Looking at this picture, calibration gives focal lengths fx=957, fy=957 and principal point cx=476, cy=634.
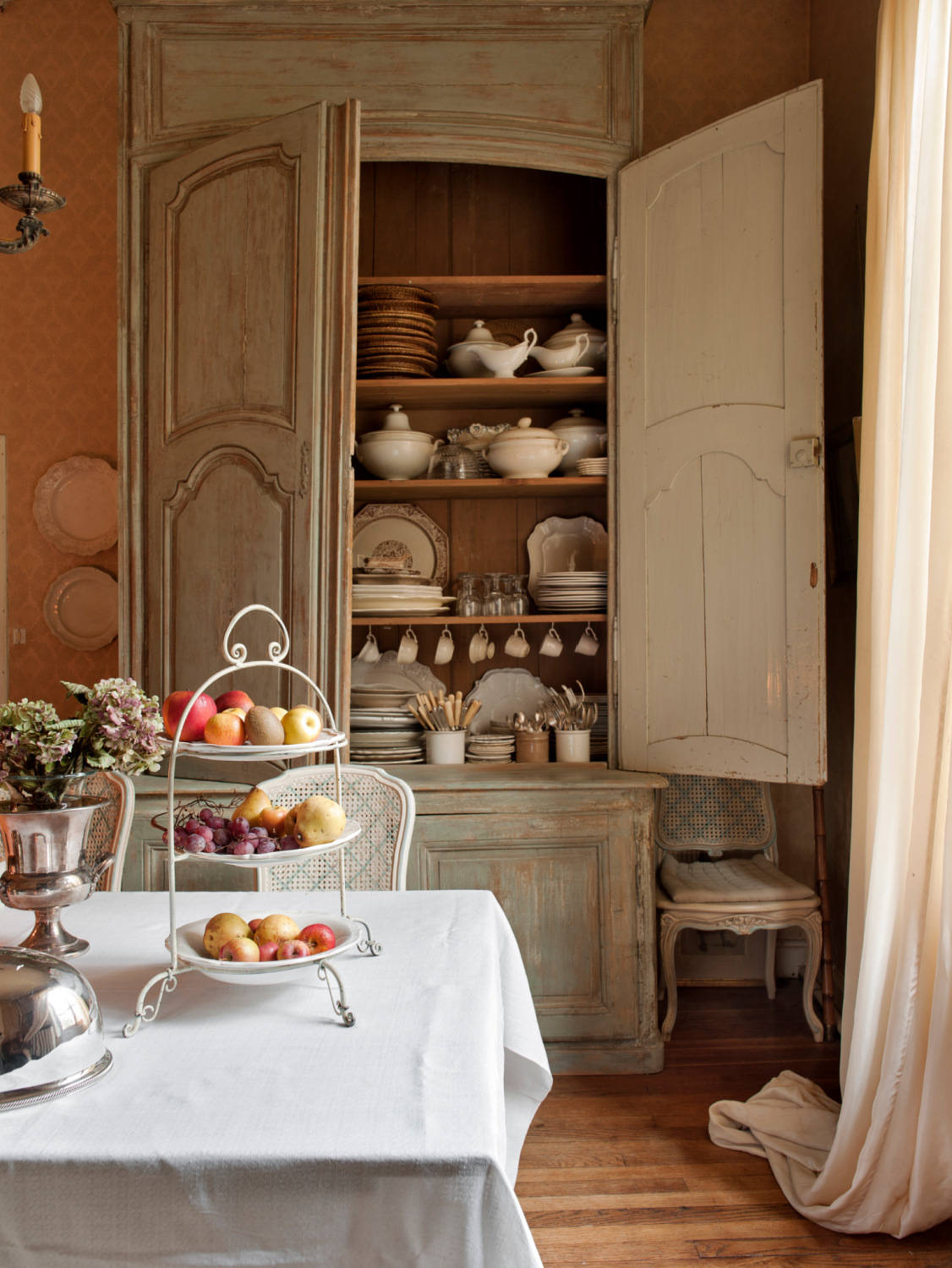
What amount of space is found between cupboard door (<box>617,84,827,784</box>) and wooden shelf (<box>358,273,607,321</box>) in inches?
9.2

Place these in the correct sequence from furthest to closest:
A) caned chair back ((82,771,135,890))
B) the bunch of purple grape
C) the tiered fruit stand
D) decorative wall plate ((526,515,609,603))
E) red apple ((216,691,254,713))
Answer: decorative wall plate ((526,515,609,603)) < caned chair back ((82,771,135,890)) < red apple ((216,691,254,713)) < the bunch of purple grape < the tiered fruit stand

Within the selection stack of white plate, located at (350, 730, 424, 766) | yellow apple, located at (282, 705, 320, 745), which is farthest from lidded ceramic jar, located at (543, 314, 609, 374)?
yellow apple, located at (282, 705, 320, 745)

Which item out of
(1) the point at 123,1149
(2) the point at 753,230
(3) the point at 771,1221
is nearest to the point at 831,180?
(2) the point at 753,230

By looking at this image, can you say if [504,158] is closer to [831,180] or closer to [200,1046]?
[831,180]

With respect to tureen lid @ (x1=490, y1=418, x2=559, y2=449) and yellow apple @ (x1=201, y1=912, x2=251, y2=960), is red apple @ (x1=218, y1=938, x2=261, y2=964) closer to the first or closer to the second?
yellow apple @ (x1=201, y1=912, x2=251, y2=960)

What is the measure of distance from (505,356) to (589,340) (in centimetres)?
27

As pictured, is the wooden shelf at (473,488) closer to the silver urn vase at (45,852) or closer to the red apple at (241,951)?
the silver urn vase at (45,852)

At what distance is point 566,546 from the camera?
326cm

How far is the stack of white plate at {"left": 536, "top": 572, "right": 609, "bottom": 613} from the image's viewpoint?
9.71ft

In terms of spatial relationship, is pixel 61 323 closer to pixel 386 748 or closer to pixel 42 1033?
pixel 386 748

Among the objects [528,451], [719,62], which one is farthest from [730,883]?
[719,62]

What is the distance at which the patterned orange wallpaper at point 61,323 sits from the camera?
3328 millimetres

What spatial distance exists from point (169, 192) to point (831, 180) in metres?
2.06

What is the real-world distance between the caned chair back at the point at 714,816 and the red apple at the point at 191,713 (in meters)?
2.00
